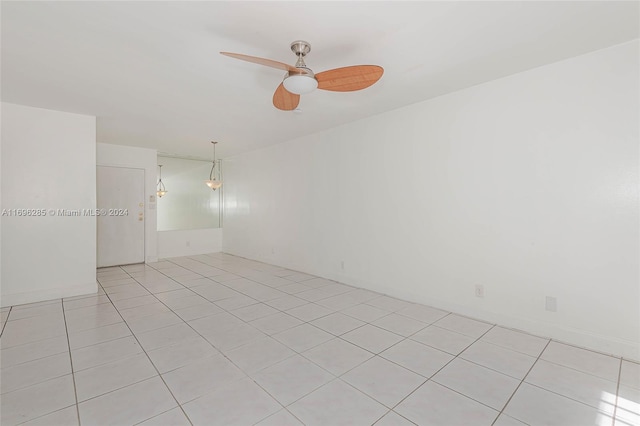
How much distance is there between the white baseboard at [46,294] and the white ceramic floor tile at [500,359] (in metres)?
4.79

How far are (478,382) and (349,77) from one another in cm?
240

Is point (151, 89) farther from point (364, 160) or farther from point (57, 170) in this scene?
point (364, 160)

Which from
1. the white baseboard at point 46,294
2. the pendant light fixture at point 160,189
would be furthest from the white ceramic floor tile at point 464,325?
the pendant light fixture at point 160,189

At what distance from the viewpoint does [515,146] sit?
2.84 m

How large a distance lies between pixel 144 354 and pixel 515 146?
3.92 metres

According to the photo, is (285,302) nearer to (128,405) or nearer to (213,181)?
(128,405)

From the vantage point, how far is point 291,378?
6.84 feet

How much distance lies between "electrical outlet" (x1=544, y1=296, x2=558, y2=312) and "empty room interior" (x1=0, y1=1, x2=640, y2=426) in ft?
0.06

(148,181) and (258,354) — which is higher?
(148,181)

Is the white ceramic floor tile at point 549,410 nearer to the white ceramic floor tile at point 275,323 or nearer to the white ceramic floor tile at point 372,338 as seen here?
the white ceramic floor tile at point 372,338

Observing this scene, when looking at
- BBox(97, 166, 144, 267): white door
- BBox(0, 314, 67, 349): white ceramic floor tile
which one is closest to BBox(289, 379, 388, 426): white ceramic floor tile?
BBox(0, 314, 67, 349): white ceramic floor tile

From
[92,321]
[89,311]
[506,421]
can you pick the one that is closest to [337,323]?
[506,421]

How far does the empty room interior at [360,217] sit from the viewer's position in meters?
1.89

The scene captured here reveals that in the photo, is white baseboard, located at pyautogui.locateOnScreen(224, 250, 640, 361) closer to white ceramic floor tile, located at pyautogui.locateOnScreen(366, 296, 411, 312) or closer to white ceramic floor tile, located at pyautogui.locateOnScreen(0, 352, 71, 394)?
white ceramic floor tile, located at pyautogui.locateOnScreen(366, 296, 411, 312)
